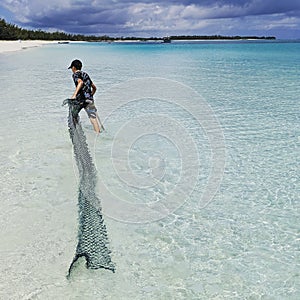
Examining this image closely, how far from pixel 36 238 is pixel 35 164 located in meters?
2.71

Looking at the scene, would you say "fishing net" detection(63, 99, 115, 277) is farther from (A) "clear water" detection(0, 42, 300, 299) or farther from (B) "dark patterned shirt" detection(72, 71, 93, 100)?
(B) "dark patterned shirt" detection(72, 71, 93, 100)

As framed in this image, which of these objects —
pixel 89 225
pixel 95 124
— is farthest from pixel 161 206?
pixel 95 124

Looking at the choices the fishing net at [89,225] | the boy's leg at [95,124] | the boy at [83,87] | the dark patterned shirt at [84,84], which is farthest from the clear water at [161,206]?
the dark patterned shirt at [84,84]

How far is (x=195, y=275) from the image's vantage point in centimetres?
410

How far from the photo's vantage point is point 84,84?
8.45m

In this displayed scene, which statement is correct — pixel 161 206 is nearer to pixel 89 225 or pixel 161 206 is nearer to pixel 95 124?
pixel 89 225

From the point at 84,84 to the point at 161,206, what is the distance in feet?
12.4

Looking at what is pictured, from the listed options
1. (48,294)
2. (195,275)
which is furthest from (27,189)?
(195,275)

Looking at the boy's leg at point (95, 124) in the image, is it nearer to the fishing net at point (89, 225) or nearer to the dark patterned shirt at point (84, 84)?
the dark patterned shirt at point (84, 84)

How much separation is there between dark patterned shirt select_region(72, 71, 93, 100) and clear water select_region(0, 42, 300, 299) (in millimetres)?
922

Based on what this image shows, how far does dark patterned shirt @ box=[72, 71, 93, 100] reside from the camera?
8.34 meters

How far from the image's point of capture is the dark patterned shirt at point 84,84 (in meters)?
A: 8.34

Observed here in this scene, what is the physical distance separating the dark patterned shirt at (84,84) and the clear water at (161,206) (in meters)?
0.92

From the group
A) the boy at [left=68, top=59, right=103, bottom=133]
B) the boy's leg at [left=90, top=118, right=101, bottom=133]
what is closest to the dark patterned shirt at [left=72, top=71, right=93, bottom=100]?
the boy at [left=68, top=59, right=103, bottom=133]
